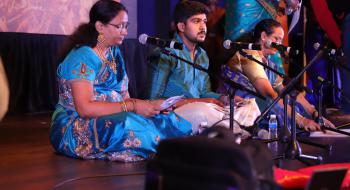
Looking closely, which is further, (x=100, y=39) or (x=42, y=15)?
(x=42, y=15)

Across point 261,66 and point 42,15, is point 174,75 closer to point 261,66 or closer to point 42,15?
point 261,66

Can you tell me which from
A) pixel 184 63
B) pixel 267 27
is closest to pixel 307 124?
pixel 267 27

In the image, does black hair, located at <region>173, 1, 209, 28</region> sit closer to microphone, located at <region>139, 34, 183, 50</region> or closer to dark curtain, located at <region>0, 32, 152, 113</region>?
microphone, located at <region>139, 34, 183, 50</region>

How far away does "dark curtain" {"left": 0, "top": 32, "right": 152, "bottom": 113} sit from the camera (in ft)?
20.0

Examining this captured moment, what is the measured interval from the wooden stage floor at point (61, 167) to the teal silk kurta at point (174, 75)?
2.66 ft

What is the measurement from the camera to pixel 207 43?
627 centimetres

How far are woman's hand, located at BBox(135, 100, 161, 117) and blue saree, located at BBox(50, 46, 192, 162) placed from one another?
68 millimetres

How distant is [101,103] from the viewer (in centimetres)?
326

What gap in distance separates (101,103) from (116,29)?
1.36 ft

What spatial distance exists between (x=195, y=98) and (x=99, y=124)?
39.6 inches

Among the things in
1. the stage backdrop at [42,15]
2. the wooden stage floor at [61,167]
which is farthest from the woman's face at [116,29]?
the stage backdrop at [42,15]

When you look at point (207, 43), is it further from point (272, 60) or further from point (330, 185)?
point (330, 185)

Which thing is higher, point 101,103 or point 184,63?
point 184,63

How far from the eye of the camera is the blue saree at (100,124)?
3.30m
